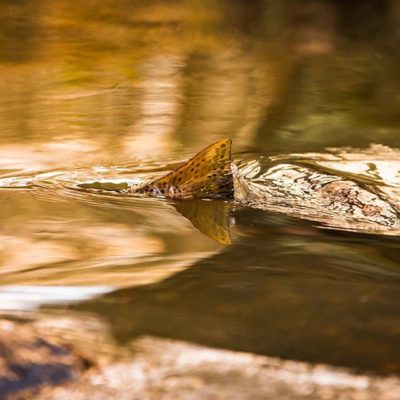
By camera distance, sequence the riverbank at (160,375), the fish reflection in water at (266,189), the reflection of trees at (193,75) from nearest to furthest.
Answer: the riverbank at (160,375) < the fish reflection in water at (266,189) < the reflection of trees at (193,75)

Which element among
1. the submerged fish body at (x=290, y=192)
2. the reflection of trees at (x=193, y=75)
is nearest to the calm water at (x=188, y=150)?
the reflection of trees at (x=193, y=75)

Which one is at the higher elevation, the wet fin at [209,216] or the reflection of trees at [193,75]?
the reflection of trees at [193,75]

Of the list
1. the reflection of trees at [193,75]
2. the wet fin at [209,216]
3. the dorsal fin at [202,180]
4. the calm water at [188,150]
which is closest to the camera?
the calm water at [188,150]

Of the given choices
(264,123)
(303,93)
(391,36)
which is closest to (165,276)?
(264,123)

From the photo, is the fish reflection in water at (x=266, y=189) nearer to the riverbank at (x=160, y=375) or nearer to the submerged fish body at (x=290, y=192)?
the submerged fish body at (x=290, y=192)

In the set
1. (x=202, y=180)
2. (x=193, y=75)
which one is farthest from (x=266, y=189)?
(x=193, y=75)

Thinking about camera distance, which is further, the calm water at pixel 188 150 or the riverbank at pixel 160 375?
the calm water at pixel 188 150

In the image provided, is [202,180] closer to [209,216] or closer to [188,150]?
[209,216]

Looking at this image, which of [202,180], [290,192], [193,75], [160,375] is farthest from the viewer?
[193,75]
